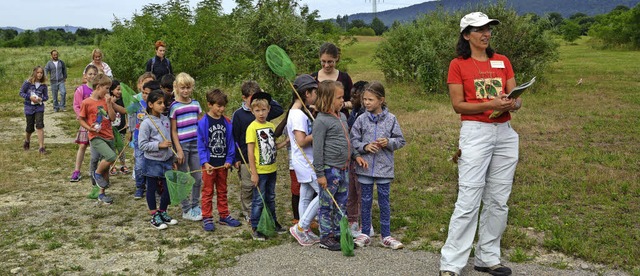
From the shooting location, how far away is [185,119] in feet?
20.7

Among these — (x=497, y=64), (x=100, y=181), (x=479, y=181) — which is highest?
(x=497, y=64)

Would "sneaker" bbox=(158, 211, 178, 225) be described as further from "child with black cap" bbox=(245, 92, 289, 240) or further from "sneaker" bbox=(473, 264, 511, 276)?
"sneaker" bbox=(473, 264, 511, 276)

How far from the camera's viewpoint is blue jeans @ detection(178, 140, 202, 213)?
6445 millimetres

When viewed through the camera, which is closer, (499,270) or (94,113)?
(499,270)

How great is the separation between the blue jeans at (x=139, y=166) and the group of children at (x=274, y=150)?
0.11 feet

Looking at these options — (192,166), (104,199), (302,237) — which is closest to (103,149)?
(104,199)

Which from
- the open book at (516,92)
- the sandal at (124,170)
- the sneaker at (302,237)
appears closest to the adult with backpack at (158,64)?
the sandal at (124,170)

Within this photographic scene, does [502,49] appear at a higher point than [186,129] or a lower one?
higher

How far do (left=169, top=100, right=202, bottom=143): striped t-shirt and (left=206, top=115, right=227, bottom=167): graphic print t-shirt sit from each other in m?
0.46

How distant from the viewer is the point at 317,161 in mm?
5059

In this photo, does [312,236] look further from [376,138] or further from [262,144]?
[376,138]

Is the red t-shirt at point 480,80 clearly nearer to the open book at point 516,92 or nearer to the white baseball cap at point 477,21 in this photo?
the open book at point 516,92

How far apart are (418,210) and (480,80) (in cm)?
253

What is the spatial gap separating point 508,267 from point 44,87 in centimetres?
943
